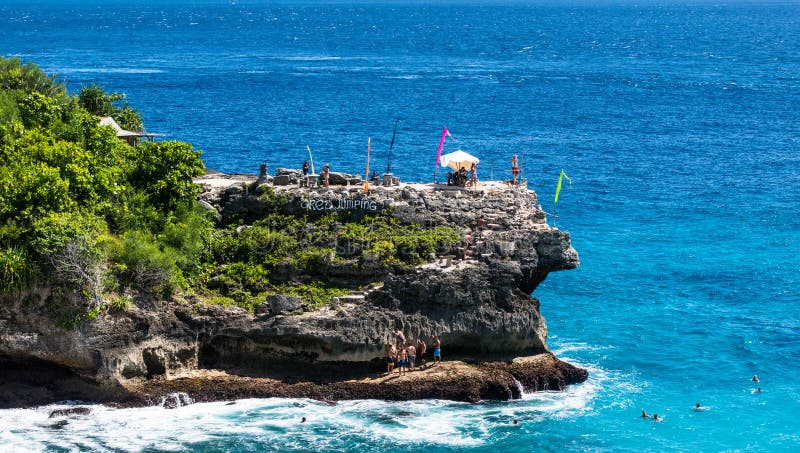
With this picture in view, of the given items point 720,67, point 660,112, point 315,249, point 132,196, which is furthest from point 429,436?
point 720,67

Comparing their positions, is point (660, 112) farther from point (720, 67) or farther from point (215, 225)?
point (215, 225)

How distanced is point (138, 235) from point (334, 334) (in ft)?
37.4

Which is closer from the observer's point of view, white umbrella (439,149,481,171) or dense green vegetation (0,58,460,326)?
dense green vegetation (0,58,460,326)

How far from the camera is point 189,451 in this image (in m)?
50.4

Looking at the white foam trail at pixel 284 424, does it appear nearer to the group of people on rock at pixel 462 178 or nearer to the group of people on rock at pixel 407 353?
the group of people on rock at pixel 407 353

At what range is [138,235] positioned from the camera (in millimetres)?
57688

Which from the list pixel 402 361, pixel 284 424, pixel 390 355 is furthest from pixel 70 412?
pixel 402 361

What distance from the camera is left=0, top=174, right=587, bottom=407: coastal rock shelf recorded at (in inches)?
2147

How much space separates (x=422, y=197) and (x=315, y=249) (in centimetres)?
737

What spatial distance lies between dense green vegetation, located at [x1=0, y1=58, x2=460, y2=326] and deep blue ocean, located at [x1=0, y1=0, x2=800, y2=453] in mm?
6613

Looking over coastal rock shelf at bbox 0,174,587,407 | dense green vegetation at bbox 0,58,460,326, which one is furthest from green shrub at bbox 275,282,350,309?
coastal rock shelf at bbox 0,174,587,407

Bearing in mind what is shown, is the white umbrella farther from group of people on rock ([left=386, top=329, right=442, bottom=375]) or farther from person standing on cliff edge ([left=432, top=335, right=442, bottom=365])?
group of people on rock ([left=386, top=329, right=442, bottom=375])

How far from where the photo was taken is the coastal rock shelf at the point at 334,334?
54531mm

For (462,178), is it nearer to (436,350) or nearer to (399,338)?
(436,350)
